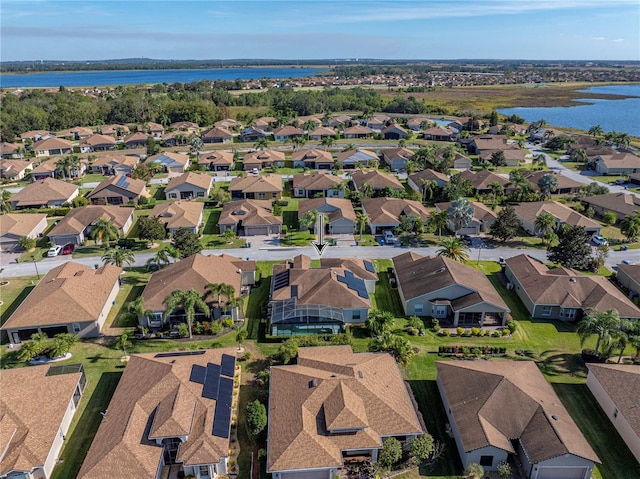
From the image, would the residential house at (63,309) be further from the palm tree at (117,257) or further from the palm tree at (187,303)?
the palm tree at (187,303)

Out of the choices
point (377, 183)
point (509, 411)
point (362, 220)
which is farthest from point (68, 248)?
point (509, 411)

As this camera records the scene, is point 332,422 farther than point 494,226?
No

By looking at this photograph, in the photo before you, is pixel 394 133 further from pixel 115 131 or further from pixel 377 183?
pixel 115 131

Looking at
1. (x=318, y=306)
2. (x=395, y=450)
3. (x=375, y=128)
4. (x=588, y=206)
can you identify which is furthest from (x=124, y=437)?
(x=375, y=128)

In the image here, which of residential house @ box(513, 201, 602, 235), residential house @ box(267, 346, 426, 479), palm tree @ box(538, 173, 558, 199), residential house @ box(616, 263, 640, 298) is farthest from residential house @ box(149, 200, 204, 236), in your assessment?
palm tree @ box(538, 173, 558, 199)

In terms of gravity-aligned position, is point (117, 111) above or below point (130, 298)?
above

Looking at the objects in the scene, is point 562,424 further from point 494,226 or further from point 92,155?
point 92,155

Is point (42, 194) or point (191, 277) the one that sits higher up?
→ point (191, 277)
